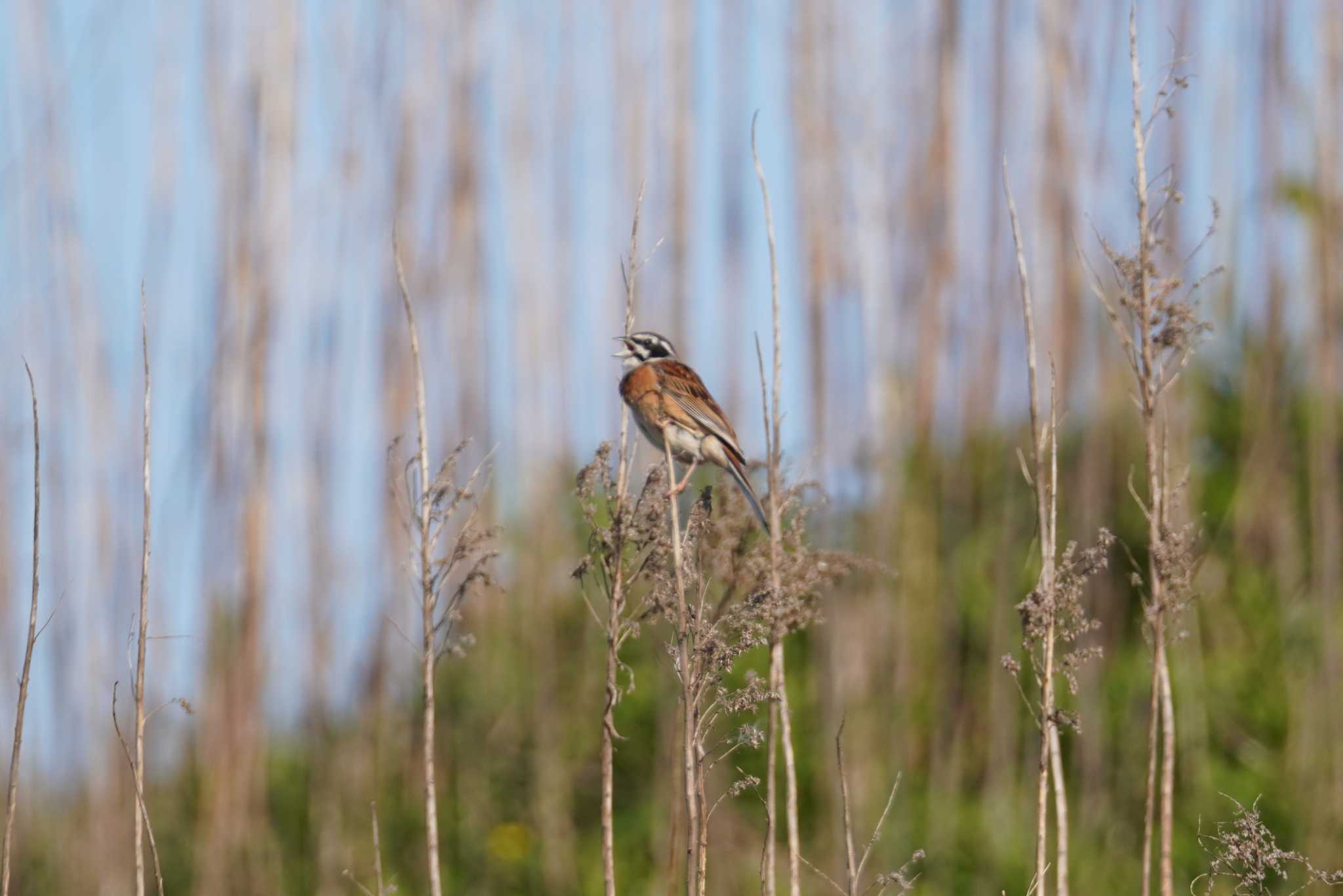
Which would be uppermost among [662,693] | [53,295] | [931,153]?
[931,153]

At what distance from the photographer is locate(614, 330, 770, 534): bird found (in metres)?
3.24

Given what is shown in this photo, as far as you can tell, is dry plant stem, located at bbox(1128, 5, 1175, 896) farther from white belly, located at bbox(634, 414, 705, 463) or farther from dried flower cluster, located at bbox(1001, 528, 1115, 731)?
white belly, located at bbox(634, 414, 705, 463)

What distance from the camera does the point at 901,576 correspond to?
452cm

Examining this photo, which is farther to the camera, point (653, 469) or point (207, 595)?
point (207, 595)

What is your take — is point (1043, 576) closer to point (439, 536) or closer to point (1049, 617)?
point (1049, 617)

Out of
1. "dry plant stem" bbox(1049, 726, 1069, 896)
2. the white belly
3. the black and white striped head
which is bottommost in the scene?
"dry plant stem" bbox(1049, 726, 1069, 896)

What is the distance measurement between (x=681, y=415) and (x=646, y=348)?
517 mm

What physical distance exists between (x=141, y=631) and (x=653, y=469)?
0.81m

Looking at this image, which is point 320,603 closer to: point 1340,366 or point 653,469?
point 653,469

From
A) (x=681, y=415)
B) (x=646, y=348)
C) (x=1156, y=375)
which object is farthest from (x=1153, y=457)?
(x=646, y=348)

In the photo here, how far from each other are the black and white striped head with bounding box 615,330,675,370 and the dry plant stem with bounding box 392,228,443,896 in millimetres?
994

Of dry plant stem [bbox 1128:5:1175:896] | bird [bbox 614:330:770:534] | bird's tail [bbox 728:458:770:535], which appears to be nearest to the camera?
dry plant stem [bbox 1128:5:1175:896]

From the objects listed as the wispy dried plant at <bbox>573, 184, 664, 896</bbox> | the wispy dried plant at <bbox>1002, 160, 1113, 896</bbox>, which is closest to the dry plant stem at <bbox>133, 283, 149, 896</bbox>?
the wispy dried plant at <bbox>573, 184, 664, 896</bbox>

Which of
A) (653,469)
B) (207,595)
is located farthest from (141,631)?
(207,595)
